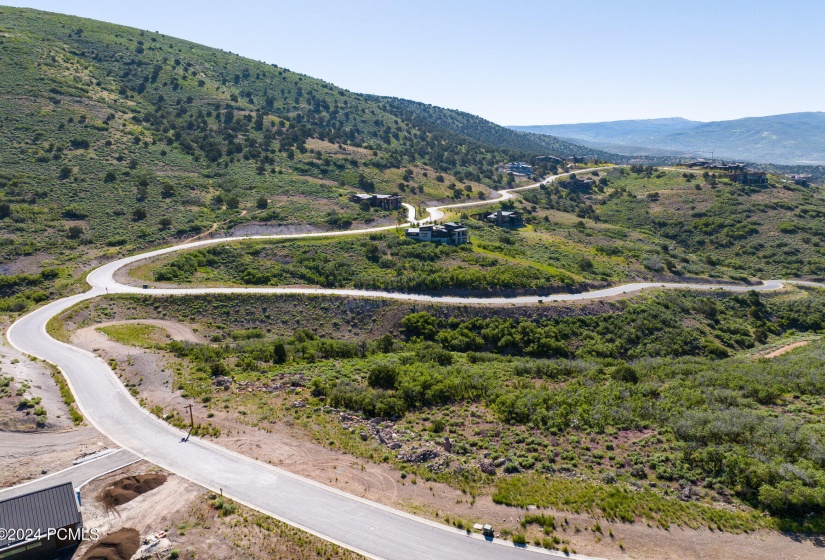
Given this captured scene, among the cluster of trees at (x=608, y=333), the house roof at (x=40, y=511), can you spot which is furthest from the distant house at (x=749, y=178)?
the house roof at (x=40, y=511)

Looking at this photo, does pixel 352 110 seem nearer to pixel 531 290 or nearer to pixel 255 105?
pixel 255 105

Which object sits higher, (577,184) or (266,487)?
(577,184)

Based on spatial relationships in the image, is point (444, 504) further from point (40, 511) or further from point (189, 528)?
point (40, 511)

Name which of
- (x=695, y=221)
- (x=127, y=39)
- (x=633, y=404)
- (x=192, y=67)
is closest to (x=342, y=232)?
(x=633, y=404)

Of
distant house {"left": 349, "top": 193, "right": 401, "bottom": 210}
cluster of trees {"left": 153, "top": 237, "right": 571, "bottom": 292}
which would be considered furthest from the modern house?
distant house {"left": 349, "top": 193, "right": 401, "bottom": 210}

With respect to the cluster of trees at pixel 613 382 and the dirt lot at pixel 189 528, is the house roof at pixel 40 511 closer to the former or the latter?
the dirt lot at pixel 189 528

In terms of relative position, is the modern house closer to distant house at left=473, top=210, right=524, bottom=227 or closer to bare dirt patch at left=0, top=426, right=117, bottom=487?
bare dirt patch at left=0, top=426, right=117, bottom=487

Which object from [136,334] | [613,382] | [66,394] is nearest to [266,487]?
[66,394]
